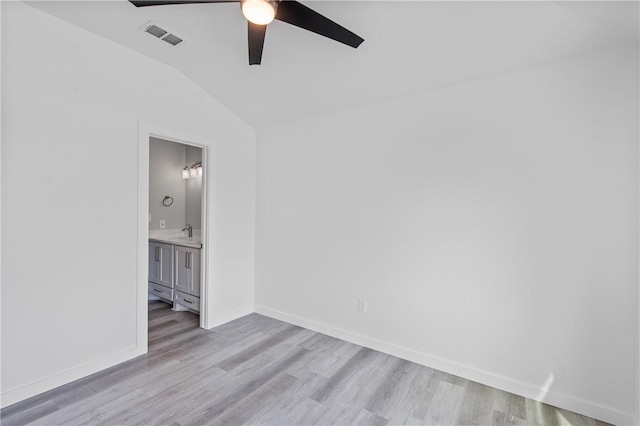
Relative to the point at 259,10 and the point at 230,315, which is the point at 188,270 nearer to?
the point at 230,315

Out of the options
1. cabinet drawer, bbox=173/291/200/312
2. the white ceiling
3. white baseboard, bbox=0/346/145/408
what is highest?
the white ceiling

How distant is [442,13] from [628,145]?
4.66 feet

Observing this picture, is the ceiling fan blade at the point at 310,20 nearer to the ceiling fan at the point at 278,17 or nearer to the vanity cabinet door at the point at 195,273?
the ceiling fan at the point at 278,17

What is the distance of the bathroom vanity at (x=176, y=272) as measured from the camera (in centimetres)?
356

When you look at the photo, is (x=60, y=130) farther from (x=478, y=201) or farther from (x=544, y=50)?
(x=544, y=50)

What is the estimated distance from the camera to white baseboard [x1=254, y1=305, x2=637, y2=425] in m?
1.97

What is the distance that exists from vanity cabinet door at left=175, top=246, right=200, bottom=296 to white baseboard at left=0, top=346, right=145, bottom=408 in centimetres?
96

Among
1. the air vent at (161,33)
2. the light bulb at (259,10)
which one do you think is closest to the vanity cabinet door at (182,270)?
the air vent at (161,33)

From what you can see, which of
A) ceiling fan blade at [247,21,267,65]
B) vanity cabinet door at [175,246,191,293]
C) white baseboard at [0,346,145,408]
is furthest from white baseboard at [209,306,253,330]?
ceiling fan blade at [247,21,267,65]

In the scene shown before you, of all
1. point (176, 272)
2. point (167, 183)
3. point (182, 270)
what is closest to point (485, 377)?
point (182, 270)

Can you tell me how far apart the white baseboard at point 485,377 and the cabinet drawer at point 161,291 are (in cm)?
170

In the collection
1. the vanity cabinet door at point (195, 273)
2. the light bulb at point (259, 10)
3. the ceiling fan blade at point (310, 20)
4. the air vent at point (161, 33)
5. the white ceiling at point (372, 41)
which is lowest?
the vanity cabinet door at point (195, 273)

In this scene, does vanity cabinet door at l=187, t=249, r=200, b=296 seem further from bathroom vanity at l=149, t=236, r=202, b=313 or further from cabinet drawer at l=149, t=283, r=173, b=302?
cabinet drawer at l=149, t=283, r=173, b=302

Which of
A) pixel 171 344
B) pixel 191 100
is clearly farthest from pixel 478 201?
pixel 171 344
